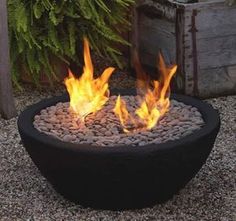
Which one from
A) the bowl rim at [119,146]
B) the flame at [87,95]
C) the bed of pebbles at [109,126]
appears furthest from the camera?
the flame at [87,95]

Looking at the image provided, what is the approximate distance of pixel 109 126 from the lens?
3010mm

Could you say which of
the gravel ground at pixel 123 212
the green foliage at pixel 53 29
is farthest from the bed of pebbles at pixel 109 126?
the green foliage at pixel 53 29

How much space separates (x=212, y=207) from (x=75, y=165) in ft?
2.37

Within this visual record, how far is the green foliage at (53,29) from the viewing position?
14.3 ft

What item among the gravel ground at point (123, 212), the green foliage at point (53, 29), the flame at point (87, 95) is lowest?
the gravel ground at point (123, 212)

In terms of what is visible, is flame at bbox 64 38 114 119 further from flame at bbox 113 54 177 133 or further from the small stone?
the small stone

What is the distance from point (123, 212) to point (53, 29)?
178 cm

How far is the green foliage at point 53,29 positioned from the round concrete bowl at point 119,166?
143 centimetres

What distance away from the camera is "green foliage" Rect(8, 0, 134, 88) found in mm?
4359

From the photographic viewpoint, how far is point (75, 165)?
109 inches

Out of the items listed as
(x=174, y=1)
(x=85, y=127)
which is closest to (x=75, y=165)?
(x=85, y=127)

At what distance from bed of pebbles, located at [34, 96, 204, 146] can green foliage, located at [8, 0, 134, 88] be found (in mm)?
1222

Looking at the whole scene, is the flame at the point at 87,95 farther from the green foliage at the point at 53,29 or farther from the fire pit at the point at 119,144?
the green foliage at the point at 53,29

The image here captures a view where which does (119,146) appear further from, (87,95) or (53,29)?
(53,29)
